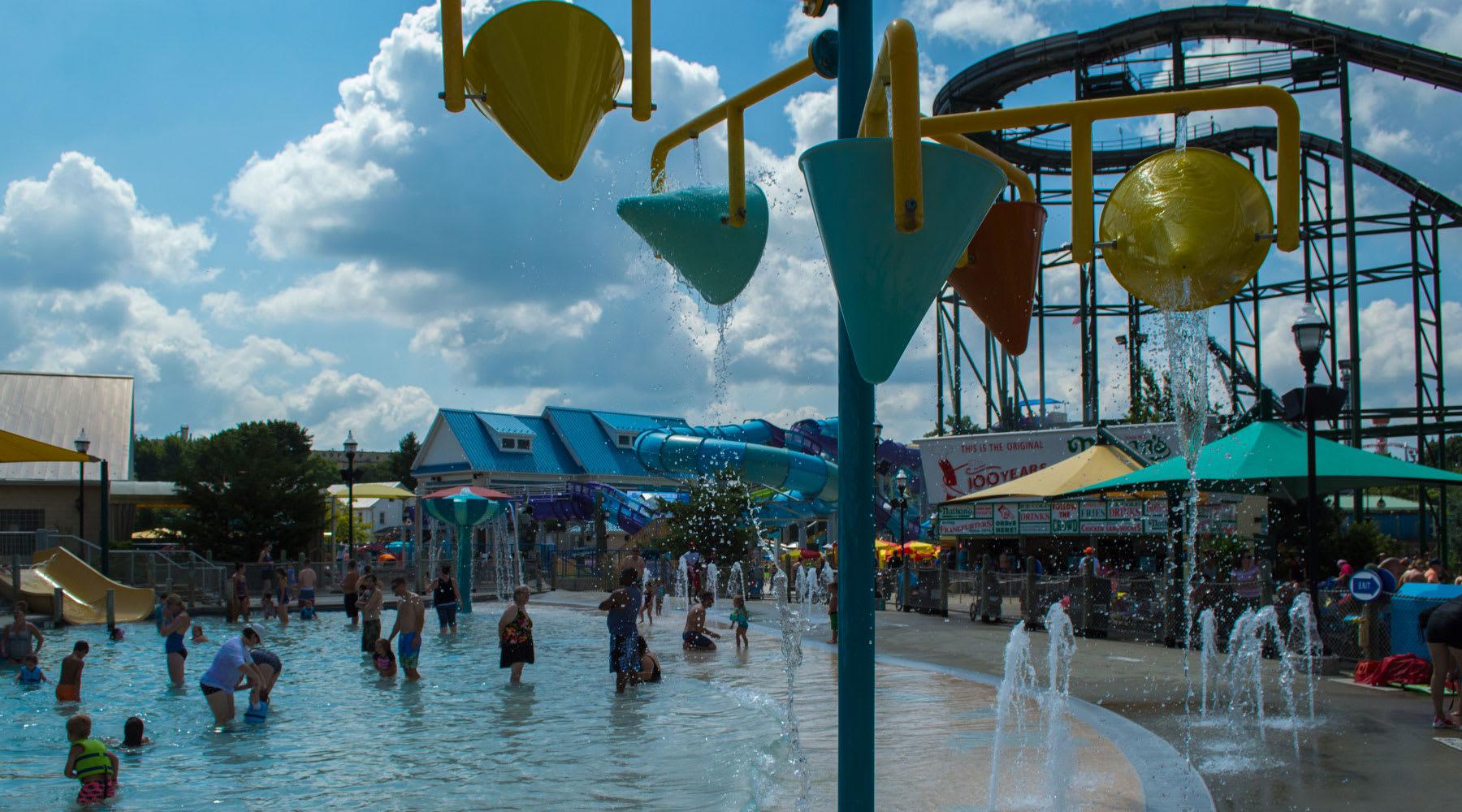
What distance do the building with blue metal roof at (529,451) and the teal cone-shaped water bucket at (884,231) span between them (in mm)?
43112

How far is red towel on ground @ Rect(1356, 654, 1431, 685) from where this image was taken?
1179cm

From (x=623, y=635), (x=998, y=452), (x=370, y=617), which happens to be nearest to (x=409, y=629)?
(x=370, y=617)

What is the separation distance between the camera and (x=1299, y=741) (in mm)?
8820

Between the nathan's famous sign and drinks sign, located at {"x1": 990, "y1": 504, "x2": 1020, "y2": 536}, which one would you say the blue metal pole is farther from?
the nathan's famous sign

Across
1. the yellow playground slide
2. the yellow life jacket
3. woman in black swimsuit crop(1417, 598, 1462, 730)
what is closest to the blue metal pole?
the yellow life jacket

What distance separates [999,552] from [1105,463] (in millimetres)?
10478

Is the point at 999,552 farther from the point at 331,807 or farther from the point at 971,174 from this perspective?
the point at 971,174

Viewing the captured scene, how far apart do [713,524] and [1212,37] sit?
59.1 feet

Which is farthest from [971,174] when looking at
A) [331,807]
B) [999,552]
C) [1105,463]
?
[999,552]

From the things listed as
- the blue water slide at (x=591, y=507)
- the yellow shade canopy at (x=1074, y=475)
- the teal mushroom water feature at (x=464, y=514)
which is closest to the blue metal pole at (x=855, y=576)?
the yellow shade canopy at (x=1074, y=475)

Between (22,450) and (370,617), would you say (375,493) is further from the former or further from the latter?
(22,450)

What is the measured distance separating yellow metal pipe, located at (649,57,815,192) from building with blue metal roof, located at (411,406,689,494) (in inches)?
1637

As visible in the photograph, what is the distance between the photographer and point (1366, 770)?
25.3 feet

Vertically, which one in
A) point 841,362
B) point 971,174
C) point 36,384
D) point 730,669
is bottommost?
point 730,669
